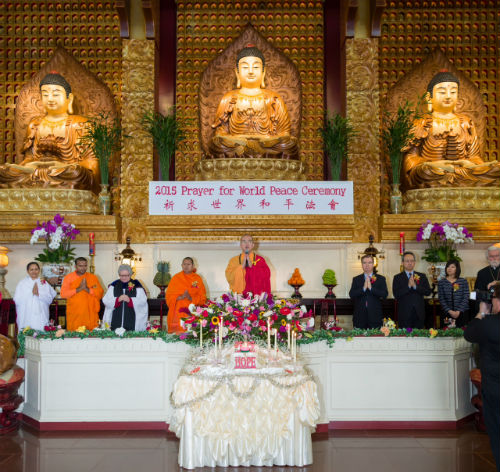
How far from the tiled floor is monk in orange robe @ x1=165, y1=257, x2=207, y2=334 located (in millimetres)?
1739

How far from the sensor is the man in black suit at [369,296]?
6215 mm

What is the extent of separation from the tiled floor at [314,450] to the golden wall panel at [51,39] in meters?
6.33

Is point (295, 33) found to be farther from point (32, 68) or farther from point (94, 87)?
point (32, 68)

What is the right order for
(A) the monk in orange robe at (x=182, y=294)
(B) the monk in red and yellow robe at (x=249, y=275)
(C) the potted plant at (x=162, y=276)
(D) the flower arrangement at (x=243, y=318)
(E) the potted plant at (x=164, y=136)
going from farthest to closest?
(E) the potted plant at (x=164, y=136), (C) the potted plant at (x=162, y=276), (A) the monk in orange robe at (x=182, y=294), (B) the monk in red and yellow robe at (x=249, y=275), (D) the flower arrangement at (x=243, y=318)

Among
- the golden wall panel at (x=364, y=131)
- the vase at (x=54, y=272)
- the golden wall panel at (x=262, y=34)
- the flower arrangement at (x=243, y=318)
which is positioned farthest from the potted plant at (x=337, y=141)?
the flower arrangement at (x=243, y=318)

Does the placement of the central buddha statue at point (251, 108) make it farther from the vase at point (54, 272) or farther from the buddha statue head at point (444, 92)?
the vase at point (54, 272)

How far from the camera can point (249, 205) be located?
7.93 meters

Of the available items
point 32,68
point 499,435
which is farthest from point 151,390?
point 32,68

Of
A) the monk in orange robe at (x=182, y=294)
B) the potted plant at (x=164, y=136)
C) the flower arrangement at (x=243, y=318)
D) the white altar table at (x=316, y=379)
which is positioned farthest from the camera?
the potted plant at (x=164, y=136)

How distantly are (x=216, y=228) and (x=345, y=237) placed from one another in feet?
5.86

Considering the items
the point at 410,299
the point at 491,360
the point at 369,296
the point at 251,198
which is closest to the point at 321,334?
the point at 369,296

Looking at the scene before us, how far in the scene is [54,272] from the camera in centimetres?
776

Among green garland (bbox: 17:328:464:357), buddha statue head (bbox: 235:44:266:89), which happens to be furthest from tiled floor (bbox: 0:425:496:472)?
buddha statue head (bbox: 235:44:266:89)

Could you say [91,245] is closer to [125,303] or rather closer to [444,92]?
[125,303]
